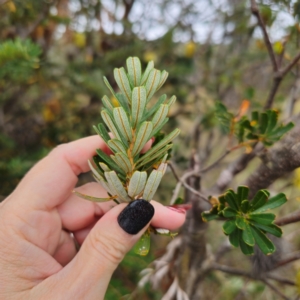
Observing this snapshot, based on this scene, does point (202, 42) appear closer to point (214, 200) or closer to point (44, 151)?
point (44, 151)

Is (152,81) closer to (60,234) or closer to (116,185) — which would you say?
(116,185)

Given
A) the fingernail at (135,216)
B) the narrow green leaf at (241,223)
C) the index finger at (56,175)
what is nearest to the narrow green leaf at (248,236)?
the narrow green leaf at (241,223)

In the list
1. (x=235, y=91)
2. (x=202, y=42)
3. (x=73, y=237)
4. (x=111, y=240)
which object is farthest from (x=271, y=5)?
(x=235, y=91)

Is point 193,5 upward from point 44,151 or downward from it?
upward

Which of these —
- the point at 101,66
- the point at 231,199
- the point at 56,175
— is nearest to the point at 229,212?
the point at 231,199

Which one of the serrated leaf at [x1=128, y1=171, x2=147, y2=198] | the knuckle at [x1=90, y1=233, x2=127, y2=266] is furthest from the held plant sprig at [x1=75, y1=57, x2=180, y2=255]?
the knuckle at [x1=90, y1=233, x2=127, y2=266]

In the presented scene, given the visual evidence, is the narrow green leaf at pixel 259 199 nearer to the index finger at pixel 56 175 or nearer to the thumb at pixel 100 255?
the thumb at pixel 100 255
